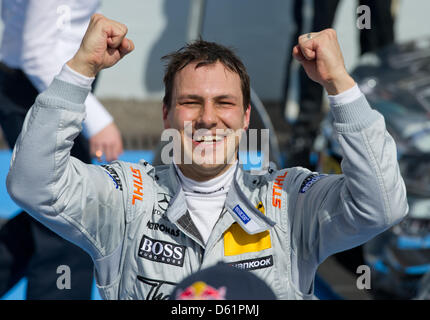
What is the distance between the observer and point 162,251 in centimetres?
A: 140

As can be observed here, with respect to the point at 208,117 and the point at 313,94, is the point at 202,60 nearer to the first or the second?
the point at 208,117

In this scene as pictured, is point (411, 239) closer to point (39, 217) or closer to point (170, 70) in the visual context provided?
point (170, 70)

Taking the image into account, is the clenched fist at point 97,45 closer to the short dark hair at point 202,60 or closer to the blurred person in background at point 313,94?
the short dark hair at point 202,60

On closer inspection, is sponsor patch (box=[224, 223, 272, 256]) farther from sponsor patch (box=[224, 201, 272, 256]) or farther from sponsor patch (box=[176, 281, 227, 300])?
sponsor patch (box=[176, 281, 227, 300])

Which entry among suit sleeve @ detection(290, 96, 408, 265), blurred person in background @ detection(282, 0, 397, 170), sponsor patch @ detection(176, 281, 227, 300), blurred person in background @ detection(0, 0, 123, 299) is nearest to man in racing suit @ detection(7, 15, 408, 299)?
suit sleeve @ detection(290, 96, 408, 265)

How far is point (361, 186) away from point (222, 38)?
3347mm

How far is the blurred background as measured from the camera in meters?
4.68

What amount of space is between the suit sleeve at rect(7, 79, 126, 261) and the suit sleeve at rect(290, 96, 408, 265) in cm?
54

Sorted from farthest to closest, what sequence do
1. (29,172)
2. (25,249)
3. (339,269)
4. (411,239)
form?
(339,269)
(411,239)
(25,249)
(29,172)

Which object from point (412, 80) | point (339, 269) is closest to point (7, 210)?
point (339, 269)

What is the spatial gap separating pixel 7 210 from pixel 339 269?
1704 mm

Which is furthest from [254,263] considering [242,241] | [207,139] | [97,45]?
[97,45]

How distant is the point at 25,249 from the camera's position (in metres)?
2.09
